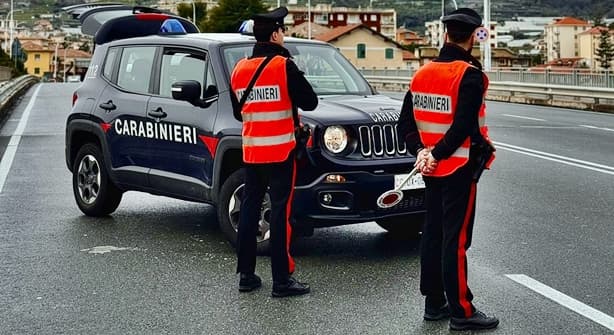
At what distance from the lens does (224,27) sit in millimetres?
113312

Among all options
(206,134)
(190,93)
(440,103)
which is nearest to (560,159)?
(206,134)

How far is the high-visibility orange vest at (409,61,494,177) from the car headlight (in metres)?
1.69

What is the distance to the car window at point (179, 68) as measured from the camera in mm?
8367

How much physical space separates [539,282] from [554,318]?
3.12ft

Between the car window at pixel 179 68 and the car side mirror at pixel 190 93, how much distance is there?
12.7 inches

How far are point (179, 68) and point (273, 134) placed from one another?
2.53m

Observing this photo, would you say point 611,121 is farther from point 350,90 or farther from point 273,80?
point 273,80

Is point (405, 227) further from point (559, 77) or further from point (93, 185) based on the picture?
point (559, 77)

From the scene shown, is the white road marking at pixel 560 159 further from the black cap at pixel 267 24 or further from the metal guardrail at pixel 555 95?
the metal guardrail at pixel 555 95

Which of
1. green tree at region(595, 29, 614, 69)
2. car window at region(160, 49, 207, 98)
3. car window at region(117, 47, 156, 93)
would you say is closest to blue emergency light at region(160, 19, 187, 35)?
car window at region(117, 47, 156, 93)

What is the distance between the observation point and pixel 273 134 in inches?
251

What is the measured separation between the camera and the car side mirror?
25.2 feet

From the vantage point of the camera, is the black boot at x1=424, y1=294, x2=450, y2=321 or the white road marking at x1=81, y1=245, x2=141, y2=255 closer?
the black boot at x1=424, y1=294, x2=450, y2=321

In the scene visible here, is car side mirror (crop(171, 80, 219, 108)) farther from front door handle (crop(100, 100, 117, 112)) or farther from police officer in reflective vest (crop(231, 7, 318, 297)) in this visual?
front door handle (crop(100, 100, 117, 112))
